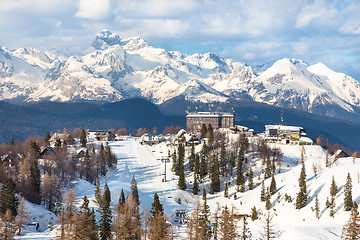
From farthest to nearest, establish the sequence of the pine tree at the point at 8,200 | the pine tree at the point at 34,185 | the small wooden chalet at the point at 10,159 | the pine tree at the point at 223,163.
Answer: the pine tree at the point at 223,163, the small wooden chalet at the point at 10,159, the pine tree at the point at 34,185, the pine tree at the point at 8,200

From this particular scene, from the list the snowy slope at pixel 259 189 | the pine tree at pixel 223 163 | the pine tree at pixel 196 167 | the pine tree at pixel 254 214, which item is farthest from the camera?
the pine tree at pixel 223 163

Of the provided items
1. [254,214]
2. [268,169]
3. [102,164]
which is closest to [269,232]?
[254,214]

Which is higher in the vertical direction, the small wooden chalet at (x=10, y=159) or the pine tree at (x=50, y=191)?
the small wooden chalet at (x=10, y=159)

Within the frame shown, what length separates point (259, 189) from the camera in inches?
5271

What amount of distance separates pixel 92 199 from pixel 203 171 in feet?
175

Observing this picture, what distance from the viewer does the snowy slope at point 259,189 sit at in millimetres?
93613

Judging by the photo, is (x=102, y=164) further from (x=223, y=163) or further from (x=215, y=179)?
(x=223, y=163)

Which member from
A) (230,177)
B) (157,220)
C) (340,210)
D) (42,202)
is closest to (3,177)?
(42,202)

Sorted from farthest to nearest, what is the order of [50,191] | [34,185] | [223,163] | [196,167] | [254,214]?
[223,163], [196,167], [254,214], [34,185], [50,191]

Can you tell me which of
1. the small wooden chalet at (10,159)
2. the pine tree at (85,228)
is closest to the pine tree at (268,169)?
the pine tree at (85,228)

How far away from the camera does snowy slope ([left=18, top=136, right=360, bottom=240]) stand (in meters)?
93.6

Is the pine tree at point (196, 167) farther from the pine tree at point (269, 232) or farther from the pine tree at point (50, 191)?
the pine tree at point (269, 232)

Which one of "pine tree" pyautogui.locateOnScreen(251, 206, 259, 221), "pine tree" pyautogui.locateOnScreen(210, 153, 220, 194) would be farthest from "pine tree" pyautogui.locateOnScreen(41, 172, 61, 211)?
"pine tree" pyautogui.locateOnScreen(251, 206, 259, 221)

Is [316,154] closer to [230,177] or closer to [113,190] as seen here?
[230,177]
